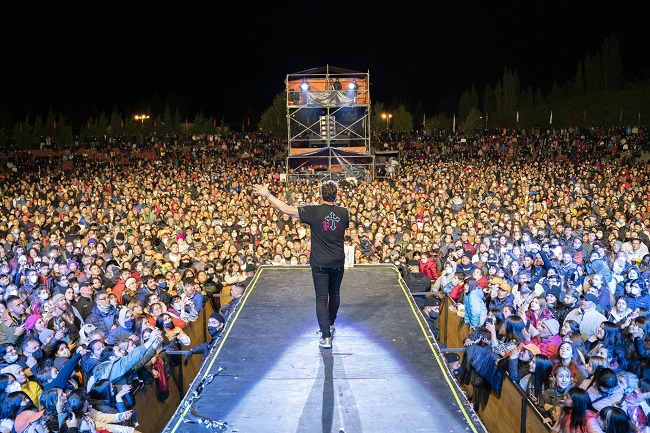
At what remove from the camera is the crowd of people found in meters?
5.43

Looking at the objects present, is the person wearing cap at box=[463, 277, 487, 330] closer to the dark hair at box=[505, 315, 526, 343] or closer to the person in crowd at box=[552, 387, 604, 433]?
the dark hair at box=[505, 315, 526, 343]

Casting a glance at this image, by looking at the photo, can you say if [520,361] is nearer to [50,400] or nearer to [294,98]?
[50,400]

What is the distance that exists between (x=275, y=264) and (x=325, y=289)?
13.9 ft

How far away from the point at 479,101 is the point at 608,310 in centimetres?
8717

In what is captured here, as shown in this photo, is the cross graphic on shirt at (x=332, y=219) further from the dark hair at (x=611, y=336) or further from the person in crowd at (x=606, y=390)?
the dark hair at (x=611, y=336)

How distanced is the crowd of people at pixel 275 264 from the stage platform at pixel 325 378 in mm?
824

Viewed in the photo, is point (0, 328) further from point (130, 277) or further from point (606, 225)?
point (606, 225)

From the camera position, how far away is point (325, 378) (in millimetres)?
4867

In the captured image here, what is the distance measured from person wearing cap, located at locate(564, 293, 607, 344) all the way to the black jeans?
3169 mm

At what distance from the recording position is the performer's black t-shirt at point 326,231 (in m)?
5.21

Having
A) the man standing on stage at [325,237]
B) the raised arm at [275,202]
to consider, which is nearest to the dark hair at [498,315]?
the man standing on stage at [325,237]

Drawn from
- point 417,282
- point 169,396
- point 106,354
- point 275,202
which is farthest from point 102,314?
point 417,282

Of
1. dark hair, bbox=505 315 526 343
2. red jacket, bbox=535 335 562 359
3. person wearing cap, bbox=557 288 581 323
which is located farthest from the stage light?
red jacket, bbox=535 335 562 359

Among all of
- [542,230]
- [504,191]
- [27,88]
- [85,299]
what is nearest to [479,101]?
[27,88]
